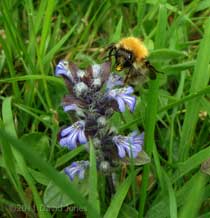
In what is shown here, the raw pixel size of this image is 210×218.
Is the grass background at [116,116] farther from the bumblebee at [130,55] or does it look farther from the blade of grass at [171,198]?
the bumblebee at [130,55]

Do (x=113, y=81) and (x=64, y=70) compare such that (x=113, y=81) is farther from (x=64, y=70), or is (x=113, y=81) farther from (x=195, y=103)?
(x=195, y=103)

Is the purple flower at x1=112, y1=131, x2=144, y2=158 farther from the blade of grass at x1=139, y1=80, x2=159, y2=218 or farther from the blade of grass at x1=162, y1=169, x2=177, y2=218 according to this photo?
the blade of grass at x1=162, y1=169, x2=177, y2=218

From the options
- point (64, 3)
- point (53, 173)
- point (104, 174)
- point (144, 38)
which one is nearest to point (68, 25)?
point (64, 3)

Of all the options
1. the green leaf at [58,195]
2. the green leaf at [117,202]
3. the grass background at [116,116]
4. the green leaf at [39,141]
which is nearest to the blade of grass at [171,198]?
the grass background at [116,116]

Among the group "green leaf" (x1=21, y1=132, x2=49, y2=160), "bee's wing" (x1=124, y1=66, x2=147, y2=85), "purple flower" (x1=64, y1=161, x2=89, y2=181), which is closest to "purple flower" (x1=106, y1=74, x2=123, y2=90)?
"bee's wing" (x1=124, y1=66, x2=147, y2=85)

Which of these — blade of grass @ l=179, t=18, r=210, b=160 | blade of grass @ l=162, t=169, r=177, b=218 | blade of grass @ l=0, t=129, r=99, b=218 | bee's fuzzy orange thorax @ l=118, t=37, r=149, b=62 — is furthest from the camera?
blade of grass @ l=179, t=18, r=210, b=160

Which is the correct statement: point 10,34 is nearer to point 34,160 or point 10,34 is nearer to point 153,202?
point 153,202
